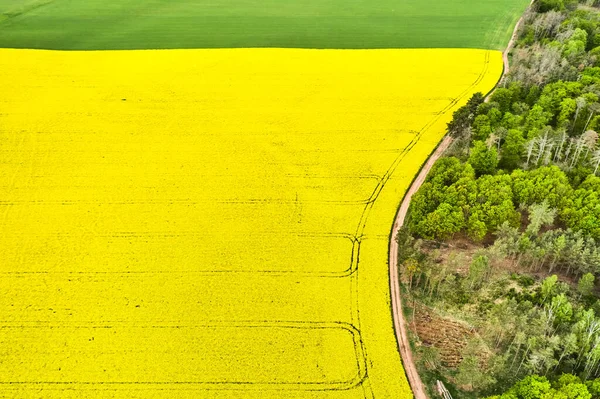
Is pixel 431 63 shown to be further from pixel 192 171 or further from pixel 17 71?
pixel 17 71

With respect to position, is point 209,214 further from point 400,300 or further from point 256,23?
point 256,23

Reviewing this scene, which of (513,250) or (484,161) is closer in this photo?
(513,250)

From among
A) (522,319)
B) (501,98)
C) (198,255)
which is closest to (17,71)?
(198,255)

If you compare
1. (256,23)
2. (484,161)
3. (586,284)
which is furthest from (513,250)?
(256,23)

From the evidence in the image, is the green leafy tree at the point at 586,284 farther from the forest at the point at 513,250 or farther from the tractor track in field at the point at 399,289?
the tractor track in field at the point at 399,289

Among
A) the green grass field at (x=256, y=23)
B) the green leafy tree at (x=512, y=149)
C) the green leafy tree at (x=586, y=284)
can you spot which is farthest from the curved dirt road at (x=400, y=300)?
the green grass field at (x=256, y=23)

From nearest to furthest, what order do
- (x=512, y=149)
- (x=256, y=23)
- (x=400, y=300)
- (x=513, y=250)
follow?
(x=400, y=300) → (x=513, y=250) → (x=512, y=149) → (x=256, y=23)
